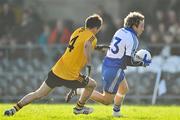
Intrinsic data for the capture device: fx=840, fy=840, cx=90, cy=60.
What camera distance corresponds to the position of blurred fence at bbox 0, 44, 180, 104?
2227cm

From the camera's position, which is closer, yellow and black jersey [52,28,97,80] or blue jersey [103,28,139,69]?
yellow and black jersey [52,28,97,80]

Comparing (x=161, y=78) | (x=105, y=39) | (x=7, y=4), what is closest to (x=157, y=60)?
(x=161, y=78)

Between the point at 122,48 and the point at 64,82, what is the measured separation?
1.33 meters

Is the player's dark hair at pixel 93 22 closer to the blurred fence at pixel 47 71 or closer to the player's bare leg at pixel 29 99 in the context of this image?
the player's bare leg at pixel 29 99

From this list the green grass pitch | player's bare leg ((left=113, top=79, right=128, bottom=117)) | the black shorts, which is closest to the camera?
the green grass pitch

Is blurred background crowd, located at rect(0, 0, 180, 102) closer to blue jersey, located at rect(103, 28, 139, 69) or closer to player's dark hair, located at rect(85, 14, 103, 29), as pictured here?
blue jersey, located at rect(103, 28, 139, 69)

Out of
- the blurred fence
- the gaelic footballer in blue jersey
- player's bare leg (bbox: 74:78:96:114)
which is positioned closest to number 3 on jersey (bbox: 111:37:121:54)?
the gaelic footballer in blue jersey

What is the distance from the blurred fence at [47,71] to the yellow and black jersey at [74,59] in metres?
7.21

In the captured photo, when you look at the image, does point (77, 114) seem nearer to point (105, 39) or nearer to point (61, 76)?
point (61, 76)

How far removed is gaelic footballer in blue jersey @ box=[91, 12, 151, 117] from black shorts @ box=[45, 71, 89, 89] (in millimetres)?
705

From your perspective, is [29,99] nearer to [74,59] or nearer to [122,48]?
[74,59]

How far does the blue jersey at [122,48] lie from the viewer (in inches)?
616

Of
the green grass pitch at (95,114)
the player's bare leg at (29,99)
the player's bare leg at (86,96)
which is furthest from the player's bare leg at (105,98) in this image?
the player's bare leg at (29,99)

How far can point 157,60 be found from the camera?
22234 millimetres
